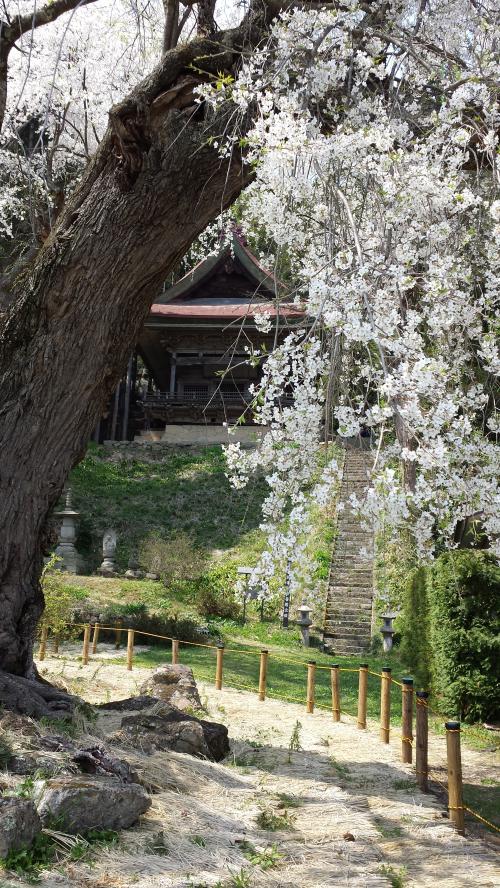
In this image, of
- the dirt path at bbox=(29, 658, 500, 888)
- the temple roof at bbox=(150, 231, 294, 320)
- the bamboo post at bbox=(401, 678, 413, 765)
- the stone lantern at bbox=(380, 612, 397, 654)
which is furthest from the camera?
the temple roof at bbox=(150, 231, 294, 320)

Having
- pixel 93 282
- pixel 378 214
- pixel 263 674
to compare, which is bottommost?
pixel 263 674

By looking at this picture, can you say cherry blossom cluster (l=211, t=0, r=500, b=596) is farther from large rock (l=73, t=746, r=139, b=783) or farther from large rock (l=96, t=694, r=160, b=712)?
large rock (l=96, t=694, r=160, b=712)

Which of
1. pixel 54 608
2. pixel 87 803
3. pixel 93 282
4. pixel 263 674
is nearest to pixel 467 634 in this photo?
pixel 263 674

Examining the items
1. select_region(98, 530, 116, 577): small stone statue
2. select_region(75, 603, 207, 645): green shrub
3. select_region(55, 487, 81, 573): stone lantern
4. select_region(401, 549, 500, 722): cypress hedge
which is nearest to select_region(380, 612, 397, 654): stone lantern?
select_region(75, 603, 207, 645): green shrub

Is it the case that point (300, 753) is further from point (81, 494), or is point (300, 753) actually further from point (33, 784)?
point (81, 494)

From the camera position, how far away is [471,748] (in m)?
7.82

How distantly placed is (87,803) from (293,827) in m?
1.40

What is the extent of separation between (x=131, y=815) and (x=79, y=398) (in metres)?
2.50

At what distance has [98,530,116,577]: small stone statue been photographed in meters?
17.9

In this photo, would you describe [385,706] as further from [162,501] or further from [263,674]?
[162,501]

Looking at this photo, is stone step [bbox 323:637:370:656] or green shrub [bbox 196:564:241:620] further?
green shrub [bbox 196:564:241:620]

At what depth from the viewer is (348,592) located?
16.1 meters

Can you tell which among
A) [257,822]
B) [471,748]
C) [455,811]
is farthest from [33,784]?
[471,748]

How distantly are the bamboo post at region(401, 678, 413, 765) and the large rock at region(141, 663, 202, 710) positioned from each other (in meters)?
2.01
